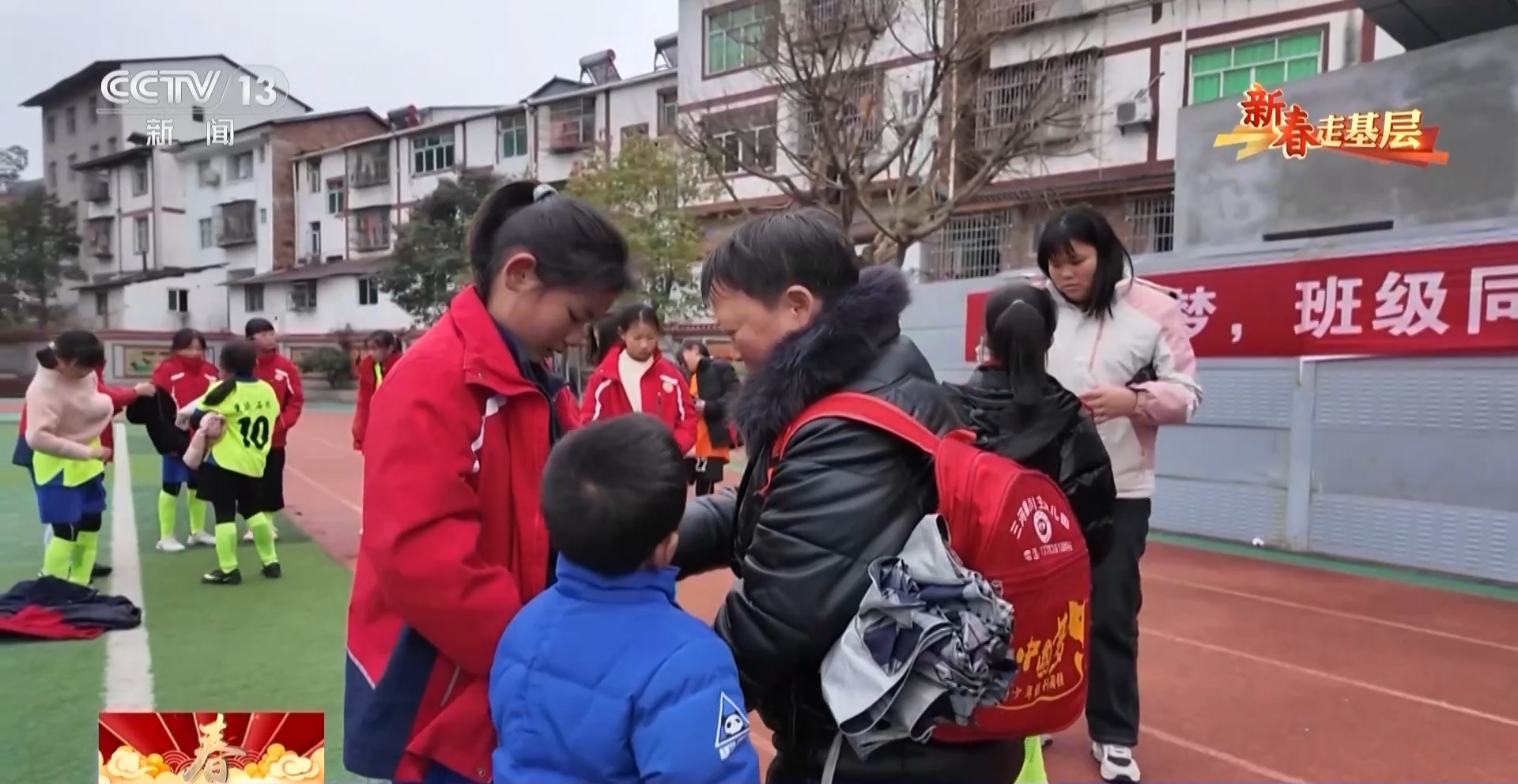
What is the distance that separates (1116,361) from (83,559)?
551cm

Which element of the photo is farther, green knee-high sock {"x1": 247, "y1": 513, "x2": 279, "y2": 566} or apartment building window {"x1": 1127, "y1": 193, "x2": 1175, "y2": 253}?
apartment building window {"x1": 1127, "y1": 193, "x2": 1175, "y2": 253}

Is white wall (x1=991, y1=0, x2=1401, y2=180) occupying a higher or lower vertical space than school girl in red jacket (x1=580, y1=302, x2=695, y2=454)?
higher

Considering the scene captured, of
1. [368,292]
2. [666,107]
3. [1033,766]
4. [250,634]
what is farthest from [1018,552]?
[368,292]

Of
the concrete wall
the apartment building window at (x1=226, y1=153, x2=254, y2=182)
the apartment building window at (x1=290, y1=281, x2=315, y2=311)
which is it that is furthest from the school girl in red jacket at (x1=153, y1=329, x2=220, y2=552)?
the apartment building window at (x1=226, y1=153, x2=254, y2=182)

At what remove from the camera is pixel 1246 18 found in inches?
635

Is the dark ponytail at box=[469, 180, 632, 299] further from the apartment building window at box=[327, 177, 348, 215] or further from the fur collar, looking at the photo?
the apartment building window at box=[327, 177, 348, 215]

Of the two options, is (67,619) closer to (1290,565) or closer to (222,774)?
(222,774)

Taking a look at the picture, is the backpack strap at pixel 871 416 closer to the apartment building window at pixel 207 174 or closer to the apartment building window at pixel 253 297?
the apartment building window at pixel 253 297

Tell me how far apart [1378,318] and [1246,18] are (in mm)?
11146

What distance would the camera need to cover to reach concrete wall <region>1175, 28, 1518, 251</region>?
845cm

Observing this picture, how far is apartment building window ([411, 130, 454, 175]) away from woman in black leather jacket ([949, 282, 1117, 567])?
32776 mm

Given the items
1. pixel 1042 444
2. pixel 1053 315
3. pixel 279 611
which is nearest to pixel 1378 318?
pixel 1053 315

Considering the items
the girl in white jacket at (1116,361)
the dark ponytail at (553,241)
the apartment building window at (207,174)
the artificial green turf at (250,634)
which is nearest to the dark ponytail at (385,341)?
the artificial green turf at (250,634)

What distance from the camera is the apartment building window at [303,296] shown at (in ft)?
118
